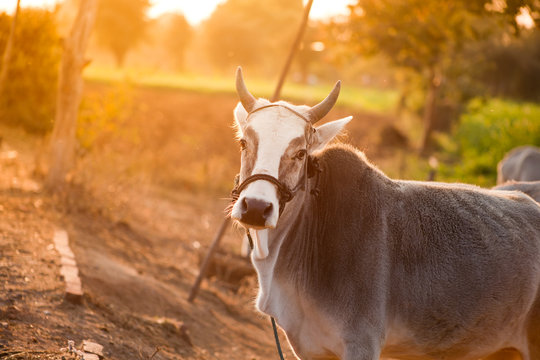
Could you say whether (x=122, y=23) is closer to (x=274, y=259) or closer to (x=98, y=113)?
(x=98, y=113)

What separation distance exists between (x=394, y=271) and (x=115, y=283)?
3.94 m

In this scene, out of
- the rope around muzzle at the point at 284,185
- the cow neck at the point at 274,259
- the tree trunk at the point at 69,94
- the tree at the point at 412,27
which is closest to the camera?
the rope around muzzle at the point at 284,185

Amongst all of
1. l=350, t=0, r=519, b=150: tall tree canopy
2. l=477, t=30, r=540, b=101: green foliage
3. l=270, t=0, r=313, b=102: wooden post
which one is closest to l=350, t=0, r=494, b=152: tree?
l=350, t=0, r=519, b=150: tall tree canopy

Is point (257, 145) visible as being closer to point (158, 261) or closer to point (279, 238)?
point (279, 238)

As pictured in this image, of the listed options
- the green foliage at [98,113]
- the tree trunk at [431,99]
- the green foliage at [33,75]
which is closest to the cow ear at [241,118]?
the green foliage at [98,113]

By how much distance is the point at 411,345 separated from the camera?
178 inches

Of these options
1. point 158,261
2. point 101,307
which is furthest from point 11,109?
point 101,307

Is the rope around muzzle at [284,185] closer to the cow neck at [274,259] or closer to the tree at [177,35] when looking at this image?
the cow neck at [274,259]

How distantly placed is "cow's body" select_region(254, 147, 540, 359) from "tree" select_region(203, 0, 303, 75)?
154 feet

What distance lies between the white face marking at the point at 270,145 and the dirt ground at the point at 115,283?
929 millimetres

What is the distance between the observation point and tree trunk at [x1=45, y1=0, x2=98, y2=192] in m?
9.83

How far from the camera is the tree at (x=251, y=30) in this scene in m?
54.3

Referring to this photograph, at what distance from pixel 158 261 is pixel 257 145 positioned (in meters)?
5.88

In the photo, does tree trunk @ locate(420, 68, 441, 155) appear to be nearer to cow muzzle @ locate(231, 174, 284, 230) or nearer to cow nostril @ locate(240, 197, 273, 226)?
cow muzzle @ locate(231, 174, 284, 230)
